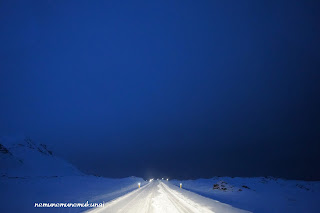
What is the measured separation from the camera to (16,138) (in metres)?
89.7

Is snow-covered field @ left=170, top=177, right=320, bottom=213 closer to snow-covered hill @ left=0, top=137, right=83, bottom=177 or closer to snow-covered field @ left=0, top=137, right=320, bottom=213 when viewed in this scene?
snow-covered field @ left=0, top=137, right=320, bottom=213

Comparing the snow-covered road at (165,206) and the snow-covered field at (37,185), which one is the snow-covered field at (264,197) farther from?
the snow-covered field at (37,185)

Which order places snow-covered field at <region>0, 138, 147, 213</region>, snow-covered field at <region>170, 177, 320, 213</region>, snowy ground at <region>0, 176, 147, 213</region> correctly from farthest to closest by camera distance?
snow-covered field at <region>170, 177, 320, 213</region> → snow-covered field at <region>0, 138, 147, 213</region> → snowy ground at <region>0, 176, 147, 213</region>

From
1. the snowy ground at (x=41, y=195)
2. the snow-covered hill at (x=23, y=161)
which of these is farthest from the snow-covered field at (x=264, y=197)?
the snow-covered hill at (x=23, y=161)

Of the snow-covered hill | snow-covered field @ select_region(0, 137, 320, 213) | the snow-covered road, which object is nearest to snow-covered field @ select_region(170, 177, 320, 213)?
snow-covered field @ select_region(0, 137, 320, 213)

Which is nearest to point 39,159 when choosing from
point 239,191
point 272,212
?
point 239,191

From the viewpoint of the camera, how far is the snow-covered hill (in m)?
50.3

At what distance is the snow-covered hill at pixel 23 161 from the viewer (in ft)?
165

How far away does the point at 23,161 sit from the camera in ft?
216

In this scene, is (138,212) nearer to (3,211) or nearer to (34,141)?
(3,211)

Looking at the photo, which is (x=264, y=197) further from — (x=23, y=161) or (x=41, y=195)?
(x=23, y=161)

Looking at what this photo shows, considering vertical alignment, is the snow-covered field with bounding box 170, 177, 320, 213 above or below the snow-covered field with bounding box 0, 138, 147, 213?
below

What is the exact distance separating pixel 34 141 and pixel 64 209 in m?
114

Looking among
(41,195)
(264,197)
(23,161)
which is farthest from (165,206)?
(23,161)
